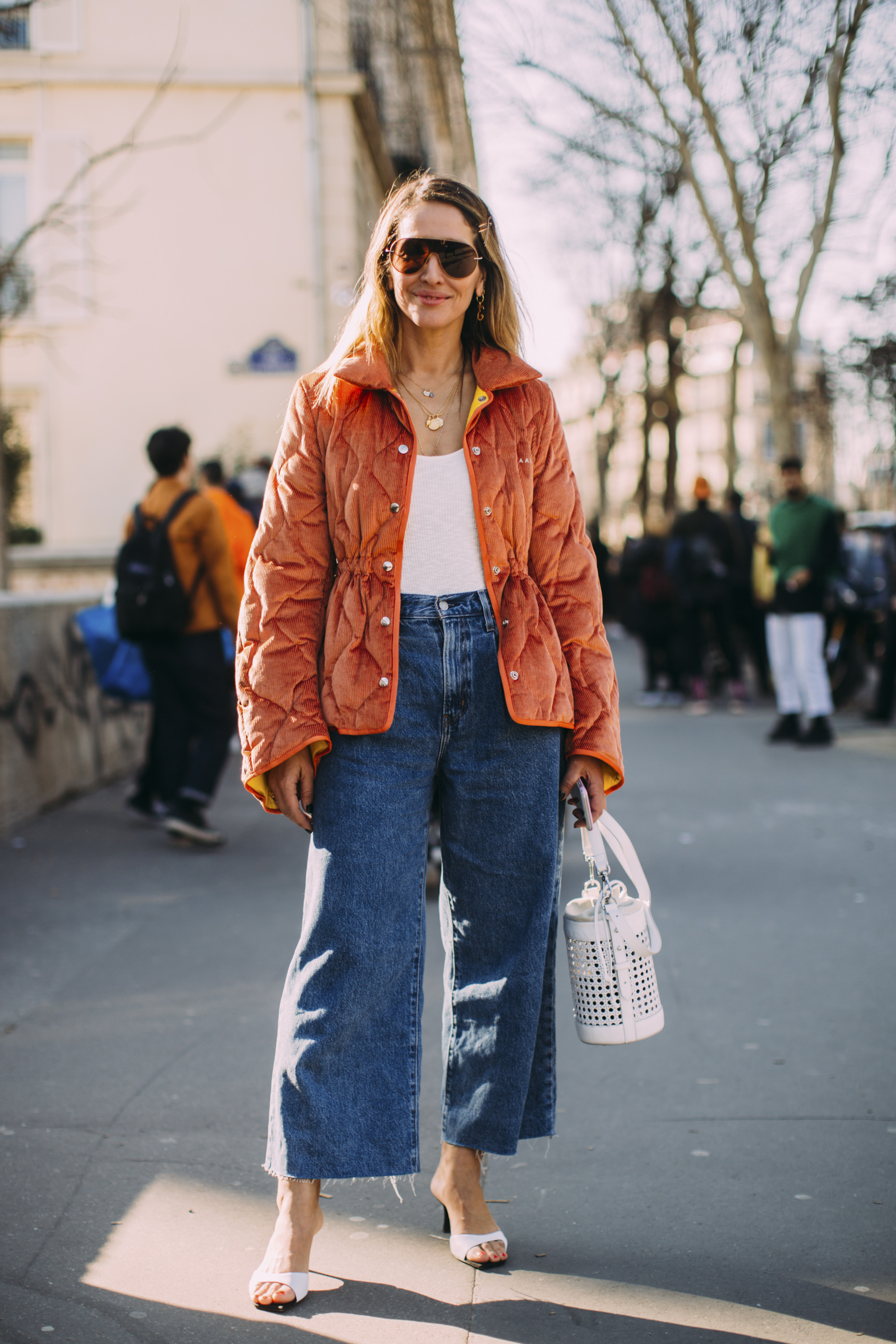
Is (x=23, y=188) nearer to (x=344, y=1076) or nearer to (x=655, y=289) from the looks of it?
(x=655, y=289)

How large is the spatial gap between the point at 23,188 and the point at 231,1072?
50.7ft

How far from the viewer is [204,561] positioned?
6.68 metres

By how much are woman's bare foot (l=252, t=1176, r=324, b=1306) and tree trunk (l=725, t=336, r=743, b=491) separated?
2175 cm

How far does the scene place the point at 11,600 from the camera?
23.1ft

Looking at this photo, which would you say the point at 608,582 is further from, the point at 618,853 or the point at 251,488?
the point at 618,853

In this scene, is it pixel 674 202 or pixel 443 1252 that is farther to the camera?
pixel 674 202

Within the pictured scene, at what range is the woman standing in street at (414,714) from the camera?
2518mm

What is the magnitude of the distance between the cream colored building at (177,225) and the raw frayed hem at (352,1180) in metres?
13.7

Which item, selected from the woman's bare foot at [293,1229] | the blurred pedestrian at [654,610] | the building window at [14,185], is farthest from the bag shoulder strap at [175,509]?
the building window at [14,185]

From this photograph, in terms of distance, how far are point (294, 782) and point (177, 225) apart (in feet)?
50.6

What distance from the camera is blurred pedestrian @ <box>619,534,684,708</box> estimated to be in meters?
12.8

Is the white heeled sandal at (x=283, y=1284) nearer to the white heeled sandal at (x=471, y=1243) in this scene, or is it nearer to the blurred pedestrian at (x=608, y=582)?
the white heeled sandal at (x=471, y=1243)

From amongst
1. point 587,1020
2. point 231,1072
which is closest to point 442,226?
point 587,1020

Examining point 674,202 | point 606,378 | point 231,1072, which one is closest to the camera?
point 231,1072
